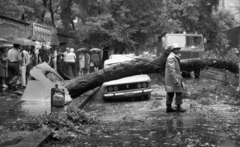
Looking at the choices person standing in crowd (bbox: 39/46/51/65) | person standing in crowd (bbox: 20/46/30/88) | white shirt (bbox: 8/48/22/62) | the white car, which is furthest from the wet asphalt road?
person standing in crowd (bbox: 39/46/51/65)

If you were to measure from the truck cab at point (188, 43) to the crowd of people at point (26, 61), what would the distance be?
17.0 ft

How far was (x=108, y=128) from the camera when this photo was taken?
8242 mm

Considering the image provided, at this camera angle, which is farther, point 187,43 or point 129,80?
point 187,43

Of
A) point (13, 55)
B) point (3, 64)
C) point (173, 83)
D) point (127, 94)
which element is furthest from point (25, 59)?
point (173, 83)

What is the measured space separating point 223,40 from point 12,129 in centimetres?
2278

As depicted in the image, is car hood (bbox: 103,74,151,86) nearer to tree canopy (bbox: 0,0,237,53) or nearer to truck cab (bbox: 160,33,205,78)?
truck cab (bbox: 160,33,205,78)

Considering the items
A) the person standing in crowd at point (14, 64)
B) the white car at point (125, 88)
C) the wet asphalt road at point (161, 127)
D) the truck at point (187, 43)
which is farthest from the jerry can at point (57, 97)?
the truck at point (187, 43)

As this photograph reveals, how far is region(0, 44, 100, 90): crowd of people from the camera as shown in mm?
15031

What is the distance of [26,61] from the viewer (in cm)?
1673

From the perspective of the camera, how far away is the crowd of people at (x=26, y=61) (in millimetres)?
15031

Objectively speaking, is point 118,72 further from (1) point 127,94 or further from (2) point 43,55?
(2) point 43,55

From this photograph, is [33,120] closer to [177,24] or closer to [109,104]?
[109,104]

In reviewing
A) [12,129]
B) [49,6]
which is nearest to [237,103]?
[12,129]

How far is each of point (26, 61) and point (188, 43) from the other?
10.9 meters
